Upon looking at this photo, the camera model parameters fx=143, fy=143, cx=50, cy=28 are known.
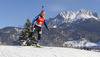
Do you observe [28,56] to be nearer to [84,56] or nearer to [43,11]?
[84,56]

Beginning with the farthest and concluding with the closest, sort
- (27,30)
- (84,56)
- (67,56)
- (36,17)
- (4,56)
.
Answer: (27,30) → (36,17) → (84,56) → (67,56) → (4,56)

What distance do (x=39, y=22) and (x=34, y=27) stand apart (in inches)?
20.5

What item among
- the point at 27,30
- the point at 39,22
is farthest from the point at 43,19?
the point at 27,30

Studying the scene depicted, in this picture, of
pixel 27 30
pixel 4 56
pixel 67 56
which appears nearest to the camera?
pixel 4 56

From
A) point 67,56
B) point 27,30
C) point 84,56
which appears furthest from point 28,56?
point 27,30

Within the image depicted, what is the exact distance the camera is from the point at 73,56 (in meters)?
7.16

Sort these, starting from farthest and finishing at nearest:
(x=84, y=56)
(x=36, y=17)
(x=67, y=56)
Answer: (x=36, y=17), (x=84, y=56), (x=67, y=56)

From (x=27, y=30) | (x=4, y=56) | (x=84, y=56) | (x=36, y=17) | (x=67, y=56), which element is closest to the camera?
(x=4, y=56)

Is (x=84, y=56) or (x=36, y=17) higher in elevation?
(x=36, y=17)

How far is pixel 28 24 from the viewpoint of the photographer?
39.2 metres

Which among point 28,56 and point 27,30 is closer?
point 28,56

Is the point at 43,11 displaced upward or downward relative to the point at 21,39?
upward

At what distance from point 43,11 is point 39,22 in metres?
0.91

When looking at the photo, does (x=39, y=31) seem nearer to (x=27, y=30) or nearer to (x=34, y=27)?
(x=34, y=27)
